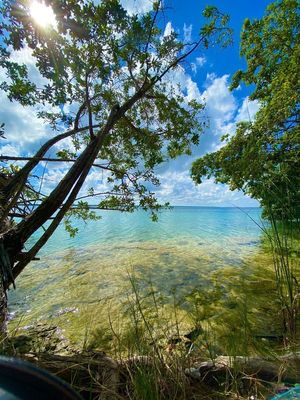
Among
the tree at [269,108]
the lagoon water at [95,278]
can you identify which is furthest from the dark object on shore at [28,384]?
the tree at [269,108]

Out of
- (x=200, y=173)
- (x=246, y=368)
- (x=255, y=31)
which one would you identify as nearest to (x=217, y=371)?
(x=246, y=368)

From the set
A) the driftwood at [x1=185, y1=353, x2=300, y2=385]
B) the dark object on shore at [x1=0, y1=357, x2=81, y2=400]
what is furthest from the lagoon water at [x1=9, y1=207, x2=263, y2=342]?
the dark object on shore at [x1=0, y1=357, x2=81, y2=400]

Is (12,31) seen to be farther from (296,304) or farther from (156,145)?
(296,304)

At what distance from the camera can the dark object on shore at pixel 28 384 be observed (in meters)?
0.67

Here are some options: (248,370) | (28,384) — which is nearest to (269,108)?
(248,370)

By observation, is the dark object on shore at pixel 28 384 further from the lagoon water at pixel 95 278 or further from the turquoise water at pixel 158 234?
the turquoise water at pixel 158 234

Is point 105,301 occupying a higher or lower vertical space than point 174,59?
lower

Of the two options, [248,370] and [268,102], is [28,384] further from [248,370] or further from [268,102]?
[268,102]

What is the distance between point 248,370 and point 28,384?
2311 mm

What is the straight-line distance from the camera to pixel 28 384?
692mm

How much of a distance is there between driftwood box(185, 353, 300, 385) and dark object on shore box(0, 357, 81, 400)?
181 cm

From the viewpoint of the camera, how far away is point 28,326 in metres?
4.91

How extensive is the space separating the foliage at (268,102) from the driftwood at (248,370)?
427 cm

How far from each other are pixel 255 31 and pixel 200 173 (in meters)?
7.80
